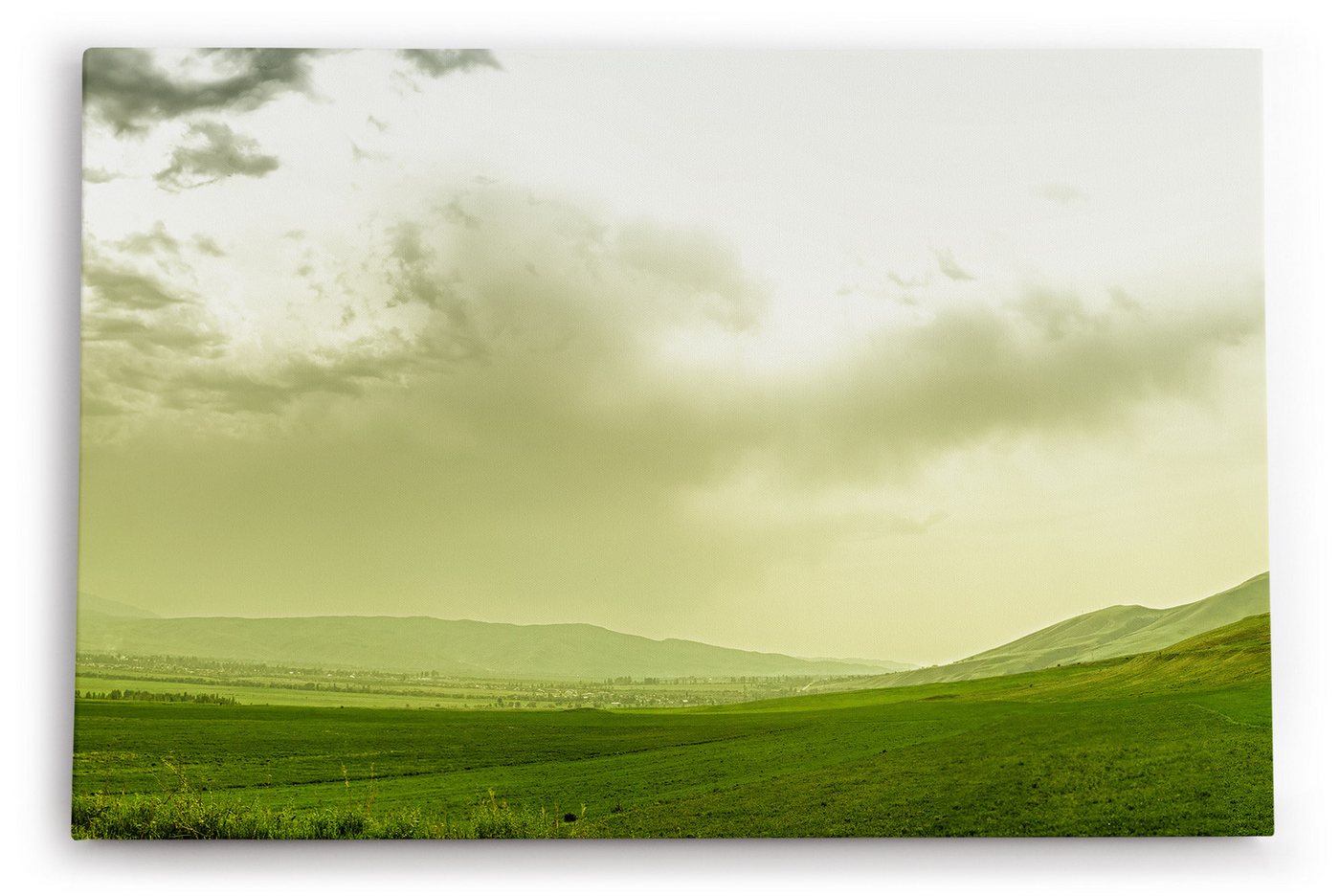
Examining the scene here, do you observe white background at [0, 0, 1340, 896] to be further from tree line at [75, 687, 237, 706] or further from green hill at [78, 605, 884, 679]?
green hill at [78, 605, 884, 679]

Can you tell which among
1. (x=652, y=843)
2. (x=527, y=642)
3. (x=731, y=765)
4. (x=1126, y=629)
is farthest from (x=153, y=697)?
(x=1126, y=629)

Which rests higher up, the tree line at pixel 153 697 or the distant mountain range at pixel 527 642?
the distant mountain range at pixel 527 642

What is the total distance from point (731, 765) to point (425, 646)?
1488mm

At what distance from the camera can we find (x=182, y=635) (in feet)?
17.1

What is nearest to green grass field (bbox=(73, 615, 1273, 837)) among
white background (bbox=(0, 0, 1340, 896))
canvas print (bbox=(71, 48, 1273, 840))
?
canvas print (bbox=(71, 48, 1273, 840))

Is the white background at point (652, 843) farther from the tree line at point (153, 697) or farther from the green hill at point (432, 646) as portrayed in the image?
the green hill at point (432, 646)

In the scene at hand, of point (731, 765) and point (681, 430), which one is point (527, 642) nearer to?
point (731, 765)

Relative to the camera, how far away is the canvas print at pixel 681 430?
5.21 metres

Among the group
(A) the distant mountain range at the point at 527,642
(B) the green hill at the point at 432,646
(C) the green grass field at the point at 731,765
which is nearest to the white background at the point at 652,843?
(C) the green grass field at the point at 731,765

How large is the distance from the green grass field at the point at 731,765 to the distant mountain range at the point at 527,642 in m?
0.09

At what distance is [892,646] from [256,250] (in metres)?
3.44

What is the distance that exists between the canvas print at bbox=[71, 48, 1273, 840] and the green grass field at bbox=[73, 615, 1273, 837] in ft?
0.06

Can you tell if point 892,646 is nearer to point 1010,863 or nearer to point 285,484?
point 1010,863

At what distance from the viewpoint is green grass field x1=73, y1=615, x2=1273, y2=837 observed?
513cm
